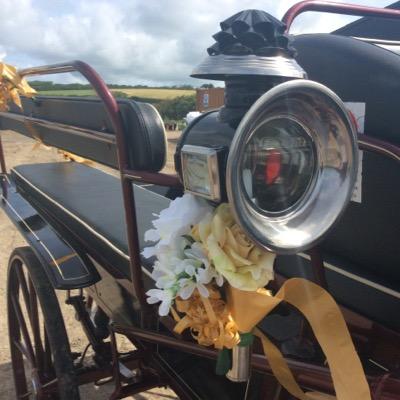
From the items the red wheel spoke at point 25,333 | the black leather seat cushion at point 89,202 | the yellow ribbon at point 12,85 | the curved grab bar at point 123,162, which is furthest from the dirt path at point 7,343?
the curved grab bar at point 123,162

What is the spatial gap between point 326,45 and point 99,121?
0.77 meters

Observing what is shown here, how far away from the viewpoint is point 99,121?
1.62 meters

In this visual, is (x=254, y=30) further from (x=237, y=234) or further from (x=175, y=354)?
(x=175, y=354)

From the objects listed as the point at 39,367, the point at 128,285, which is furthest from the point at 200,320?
the point at 39,367

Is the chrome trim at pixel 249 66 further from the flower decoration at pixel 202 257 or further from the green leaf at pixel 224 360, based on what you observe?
the green leaf at pixel 224 360

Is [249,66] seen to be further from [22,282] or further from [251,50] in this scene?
[22,282]

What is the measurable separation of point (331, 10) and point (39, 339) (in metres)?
1.99

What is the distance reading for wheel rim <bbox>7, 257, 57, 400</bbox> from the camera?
7.40ft

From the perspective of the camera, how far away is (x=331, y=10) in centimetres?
172

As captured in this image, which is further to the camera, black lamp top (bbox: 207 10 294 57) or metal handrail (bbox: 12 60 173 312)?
metal handrail (bbox: 12 60 173 312)

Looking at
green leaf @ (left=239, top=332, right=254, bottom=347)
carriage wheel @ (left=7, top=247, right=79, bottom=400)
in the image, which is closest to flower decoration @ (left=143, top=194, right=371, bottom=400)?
green leaf @ (left=239, top=332, right=254, bottom=347)

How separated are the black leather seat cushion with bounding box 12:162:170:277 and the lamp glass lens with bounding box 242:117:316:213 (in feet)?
3.00

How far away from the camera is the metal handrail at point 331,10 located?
5.30ft

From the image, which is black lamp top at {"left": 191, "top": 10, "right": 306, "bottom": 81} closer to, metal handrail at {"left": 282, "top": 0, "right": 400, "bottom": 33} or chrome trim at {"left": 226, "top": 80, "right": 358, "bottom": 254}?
chrome trim at {"left": 226, "top": 80, "right": 358, "bottom": 254}
